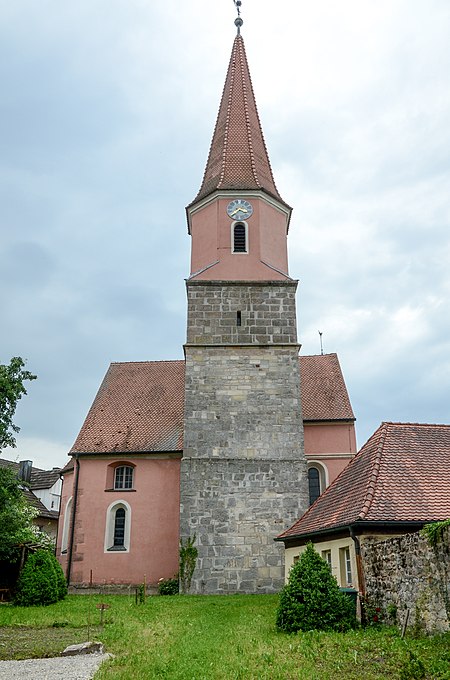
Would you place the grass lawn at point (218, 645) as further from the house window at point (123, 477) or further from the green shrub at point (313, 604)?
the house window at point (123, 477)

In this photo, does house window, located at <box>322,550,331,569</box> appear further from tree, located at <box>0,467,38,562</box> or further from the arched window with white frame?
tree, located at <box>0,467,38,562</box>

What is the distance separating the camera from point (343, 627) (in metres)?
11.8

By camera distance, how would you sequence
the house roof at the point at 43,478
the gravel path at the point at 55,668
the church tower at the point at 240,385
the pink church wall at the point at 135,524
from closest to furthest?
1. the gravel path at the point at 55,668
2. the church tower at the point at 240,385
3. the pink church wall at the point at 135,524
4. the house roof at the point at 43,478

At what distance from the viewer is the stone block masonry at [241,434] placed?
19.6 metres

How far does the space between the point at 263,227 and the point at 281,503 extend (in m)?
10.7

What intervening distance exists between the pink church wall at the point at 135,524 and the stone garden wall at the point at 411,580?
1132 centimetres

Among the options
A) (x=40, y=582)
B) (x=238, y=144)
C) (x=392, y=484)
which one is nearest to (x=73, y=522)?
(x=40, y=582)

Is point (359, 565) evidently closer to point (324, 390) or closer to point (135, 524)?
point (135, 524)

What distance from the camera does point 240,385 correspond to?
71.4ft

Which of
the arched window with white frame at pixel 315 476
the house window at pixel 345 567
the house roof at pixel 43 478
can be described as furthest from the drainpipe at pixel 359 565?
the house roof at pixel 43 478

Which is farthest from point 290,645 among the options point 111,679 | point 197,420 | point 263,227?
point 263,227

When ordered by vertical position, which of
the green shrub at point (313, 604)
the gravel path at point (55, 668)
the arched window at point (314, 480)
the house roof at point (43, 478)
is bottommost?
the gravel path at point (55, 668)

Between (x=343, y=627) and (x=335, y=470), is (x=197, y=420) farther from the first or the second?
(x=343, y=627)

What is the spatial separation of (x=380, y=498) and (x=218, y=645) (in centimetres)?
530
